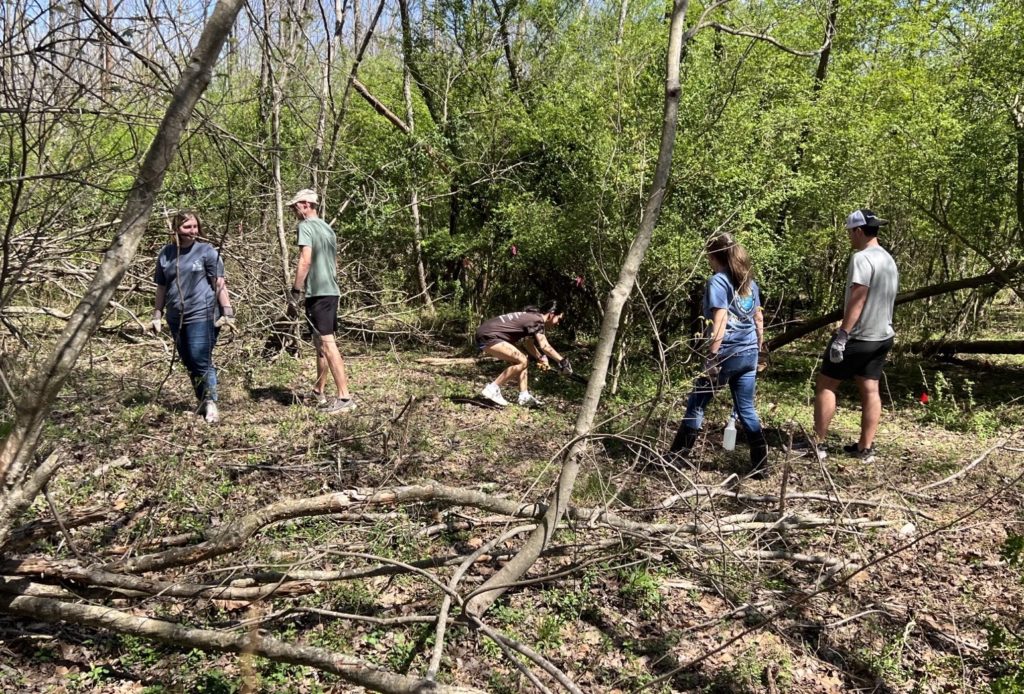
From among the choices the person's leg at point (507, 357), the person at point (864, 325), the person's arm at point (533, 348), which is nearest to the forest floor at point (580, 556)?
the person at point (864, 325)

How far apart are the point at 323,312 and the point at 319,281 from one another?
26cm

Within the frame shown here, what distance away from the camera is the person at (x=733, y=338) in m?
4.44

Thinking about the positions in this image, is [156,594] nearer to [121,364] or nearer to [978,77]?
[121,364]

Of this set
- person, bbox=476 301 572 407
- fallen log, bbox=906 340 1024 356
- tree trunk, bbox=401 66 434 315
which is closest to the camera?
person, bbox=476 301 572 407

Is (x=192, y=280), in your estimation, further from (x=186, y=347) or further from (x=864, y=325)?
(x=864, y=325)

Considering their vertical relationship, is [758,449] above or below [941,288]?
below

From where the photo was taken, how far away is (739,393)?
15.3 ft

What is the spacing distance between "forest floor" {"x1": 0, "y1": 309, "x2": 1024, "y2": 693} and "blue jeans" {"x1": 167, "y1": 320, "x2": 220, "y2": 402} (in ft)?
0.99

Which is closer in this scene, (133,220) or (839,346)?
(133,220)

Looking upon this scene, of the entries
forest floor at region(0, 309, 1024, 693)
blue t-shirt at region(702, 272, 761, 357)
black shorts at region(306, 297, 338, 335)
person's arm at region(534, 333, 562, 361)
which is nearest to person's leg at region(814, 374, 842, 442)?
forest floor at region(0, 309, 1024, 693)

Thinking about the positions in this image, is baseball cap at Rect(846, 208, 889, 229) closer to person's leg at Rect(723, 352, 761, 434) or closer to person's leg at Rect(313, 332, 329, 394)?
person's leg at Rect(723, 352, 761, 434)

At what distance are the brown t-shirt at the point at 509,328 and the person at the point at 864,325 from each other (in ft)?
8.89

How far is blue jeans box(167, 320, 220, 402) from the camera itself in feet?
16.9

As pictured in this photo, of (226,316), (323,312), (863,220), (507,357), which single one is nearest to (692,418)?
(863,220)
